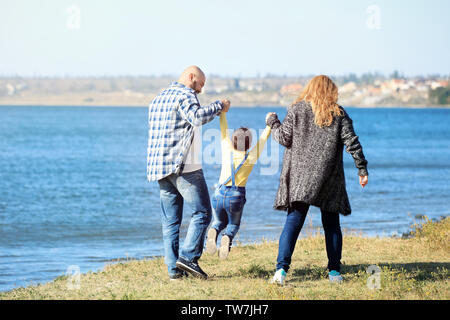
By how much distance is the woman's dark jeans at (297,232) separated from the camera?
6.08 meters

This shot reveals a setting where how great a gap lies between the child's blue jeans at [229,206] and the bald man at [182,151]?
825mm

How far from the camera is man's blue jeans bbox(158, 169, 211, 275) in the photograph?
6199 millimetres

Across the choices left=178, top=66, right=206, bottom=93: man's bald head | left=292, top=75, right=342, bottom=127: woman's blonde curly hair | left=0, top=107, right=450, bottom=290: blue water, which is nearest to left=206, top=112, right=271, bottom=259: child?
left=0, top=107, right=450, bottom=290: blue water

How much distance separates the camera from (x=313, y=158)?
19.6 feet

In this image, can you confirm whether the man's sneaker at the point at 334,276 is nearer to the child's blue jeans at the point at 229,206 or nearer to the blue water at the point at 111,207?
the child's blue jeans at the point at 229,206

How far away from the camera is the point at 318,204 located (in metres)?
6.00

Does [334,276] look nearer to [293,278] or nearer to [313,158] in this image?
[293,278]

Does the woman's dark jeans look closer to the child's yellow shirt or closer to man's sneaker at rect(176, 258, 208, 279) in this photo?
man's sneaker at rect(176, 258, 208, 279)

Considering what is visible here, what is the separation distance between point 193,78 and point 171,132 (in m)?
0.60

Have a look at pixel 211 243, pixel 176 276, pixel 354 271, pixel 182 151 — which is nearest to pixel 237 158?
pixel 211 243

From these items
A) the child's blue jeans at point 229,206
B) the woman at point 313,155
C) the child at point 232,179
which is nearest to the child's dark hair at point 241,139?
the child at point 232,179
